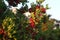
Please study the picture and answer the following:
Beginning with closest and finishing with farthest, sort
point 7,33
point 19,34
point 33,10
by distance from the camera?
point 7,33
point 19,34
point 33,10

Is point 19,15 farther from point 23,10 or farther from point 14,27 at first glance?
point 14,27

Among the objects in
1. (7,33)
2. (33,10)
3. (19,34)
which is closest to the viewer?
(7,33)

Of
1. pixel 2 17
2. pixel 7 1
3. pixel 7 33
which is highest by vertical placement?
pixel 7 1

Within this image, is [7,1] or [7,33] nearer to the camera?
[7,33]

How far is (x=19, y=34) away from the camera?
10.9 meters

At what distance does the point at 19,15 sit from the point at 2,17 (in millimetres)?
1210

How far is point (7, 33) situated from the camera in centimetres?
1017

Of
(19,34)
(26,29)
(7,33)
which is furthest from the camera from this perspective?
(26,29)

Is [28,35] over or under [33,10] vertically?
under

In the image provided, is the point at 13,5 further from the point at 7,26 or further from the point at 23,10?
the point at 7,26

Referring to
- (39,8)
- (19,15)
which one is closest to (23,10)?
(19,15)

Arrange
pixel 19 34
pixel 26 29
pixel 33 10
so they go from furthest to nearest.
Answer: pixel 33 10 < pixel 26 29 < pixel 19 34

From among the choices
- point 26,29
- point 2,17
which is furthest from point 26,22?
point 2,17

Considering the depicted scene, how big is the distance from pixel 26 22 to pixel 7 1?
1256mm
